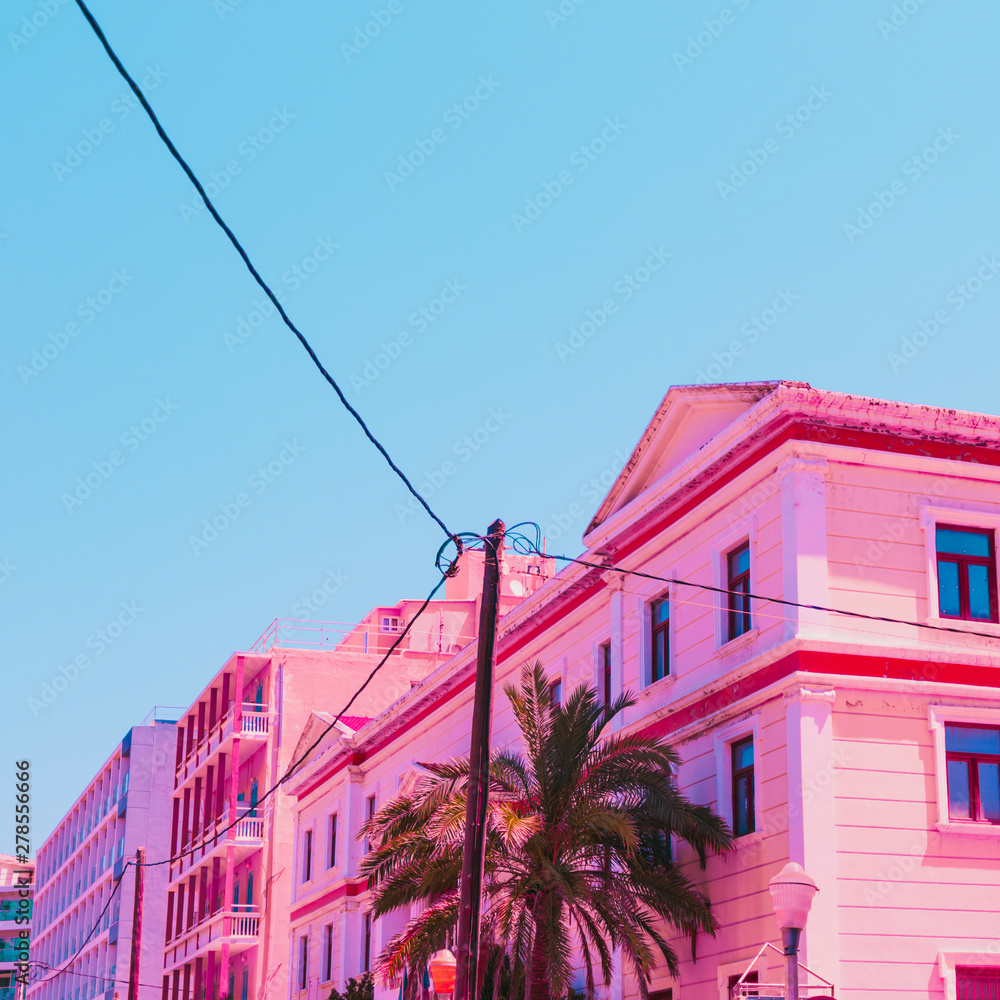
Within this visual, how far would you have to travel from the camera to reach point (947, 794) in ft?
73.4

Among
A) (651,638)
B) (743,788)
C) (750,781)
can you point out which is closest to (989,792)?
(750,781)

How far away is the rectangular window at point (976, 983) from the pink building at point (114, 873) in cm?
4880

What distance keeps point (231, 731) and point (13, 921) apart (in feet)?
281

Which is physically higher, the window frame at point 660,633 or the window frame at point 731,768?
the window frame at point 660,633

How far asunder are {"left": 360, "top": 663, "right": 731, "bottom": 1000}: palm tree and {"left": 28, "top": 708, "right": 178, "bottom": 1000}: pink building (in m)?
44.1

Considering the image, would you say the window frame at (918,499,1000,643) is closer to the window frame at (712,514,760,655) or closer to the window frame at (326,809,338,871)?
the window frame at (712,514,760,655)

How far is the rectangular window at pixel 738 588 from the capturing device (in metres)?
24.3

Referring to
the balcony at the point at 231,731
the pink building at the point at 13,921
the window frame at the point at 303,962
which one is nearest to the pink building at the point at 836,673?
the window frame at the point at 303,962

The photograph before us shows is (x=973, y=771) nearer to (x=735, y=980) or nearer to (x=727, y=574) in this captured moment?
(x=735, y=980)

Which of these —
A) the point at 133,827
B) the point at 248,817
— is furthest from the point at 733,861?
the point at 133,827

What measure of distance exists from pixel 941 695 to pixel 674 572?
5.38m

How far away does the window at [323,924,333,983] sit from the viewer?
4353 cm

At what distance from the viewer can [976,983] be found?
70.5ft

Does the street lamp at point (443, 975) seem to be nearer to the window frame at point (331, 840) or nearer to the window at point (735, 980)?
the window at point (735, 980)
